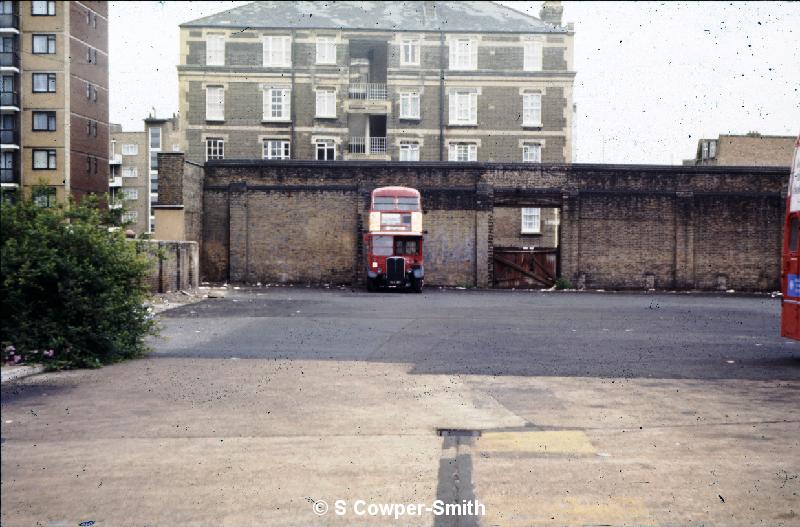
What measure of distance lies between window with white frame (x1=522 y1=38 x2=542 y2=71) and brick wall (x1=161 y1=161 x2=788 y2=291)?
1647 cm

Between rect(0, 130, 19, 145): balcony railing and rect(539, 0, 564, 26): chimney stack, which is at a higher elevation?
rect(539, 0, 564, 26): chimney stack

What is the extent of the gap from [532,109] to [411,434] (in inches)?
1826

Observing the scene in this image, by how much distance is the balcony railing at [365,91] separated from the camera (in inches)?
2060

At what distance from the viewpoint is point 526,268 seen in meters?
38.6

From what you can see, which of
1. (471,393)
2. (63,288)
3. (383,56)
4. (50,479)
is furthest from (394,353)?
(383,56)

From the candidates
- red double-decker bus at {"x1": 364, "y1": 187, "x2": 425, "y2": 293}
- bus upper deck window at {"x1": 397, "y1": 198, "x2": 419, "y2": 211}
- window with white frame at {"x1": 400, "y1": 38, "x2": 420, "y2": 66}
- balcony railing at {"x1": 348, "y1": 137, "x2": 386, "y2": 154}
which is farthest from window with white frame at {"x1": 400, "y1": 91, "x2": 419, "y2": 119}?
red double-decker bus at {"x1": 364, "y1": 187, "x2": 425, "y2": 293}

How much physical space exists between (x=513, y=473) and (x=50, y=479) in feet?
11.0

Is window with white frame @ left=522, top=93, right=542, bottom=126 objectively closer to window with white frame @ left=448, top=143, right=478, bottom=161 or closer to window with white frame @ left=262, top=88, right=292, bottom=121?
window with white frame @ left=448, top=143, right=478, bottom=161

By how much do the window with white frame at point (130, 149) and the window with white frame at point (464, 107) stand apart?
62.8m

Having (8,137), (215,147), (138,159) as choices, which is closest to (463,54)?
(215,147)

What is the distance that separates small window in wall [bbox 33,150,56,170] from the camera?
189 feet

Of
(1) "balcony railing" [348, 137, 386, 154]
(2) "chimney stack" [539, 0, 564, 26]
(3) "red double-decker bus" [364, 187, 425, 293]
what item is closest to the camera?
(3) "red double-decker bus" [364, 187, 425, 293]

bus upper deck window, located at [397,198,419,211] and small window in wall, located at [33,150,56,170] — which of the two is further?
small window in wall, located at [33,150,56,170]

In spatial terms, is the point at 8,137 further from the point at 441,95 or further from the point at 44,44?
the point at 441,95
